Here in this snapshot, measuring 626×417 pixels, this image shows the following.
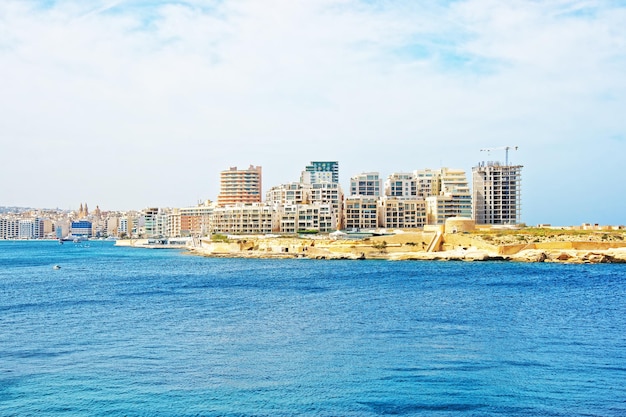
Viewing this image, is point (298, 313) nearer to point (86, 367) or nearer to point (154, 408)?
point (86, 367)

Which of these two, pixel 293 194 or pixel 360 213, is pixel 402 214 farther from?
pixel 293 194

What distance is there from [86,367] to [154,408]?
578cm

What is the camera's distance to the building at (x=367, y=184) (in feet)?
506

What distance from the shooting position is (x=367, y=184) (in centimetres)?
15488

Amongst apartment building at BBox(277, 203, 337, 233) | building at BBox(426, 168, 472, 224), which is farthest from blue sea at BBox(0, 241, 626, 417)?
building at BBox(426, 168, 472, 224)

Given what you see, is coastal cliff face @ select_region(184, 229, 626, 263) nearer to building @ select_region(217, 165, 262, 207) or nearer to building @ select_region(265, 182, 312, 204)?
building @ select_region(265, 182, 312, 204)

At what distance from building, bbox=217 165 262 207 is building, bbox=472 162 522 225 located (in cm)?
5920

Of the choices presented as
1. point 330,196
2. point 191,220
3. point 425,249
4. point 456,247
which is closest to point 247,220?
point 330,196

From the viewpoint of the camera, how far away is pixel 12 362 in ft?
79.4

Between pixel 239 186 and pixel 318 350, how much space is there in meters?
144

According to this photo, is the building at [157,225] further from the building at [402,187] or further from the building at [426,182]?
the building at [426,182]

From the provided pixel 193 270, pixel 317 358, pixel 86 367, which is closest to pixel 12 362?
pixel 86 367

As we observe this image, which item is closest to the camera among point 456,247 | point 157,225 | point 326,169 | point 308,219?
point 456,247

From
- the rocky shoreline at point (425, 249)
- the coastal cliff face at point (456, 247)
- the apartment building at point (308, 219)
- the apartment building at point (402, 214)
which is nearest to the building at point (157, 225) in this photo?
the apartment building at point (308, 219)
